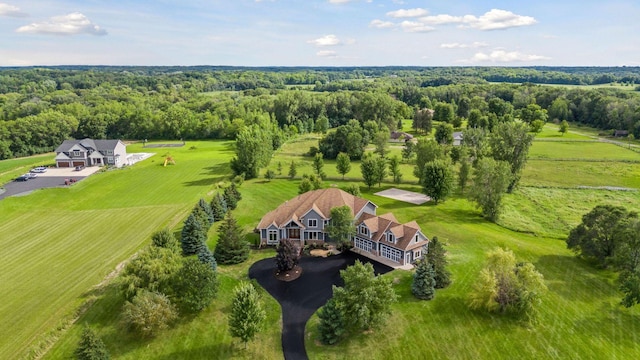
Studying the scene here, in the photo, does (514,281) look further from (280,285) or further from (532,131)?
(532,131)

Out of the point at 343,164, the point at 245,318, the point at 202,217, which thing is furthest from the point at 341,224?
the point at 343,164

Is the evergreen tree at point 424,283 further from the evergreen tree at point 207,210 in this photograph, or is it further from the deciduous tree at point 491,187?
the evergreen tree at point 207,210

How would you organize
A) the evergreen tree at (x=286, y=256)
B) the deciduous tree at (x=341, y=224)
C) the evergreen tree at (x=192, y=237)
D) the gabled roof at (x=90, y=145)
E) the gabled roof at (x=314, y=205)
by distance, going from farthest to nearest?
1. the gabled roof at (x=90, y=145)
2. the gabled roof at (x=314, y=205)
3. the evergreen tree at (x=192, y=237)
4. the deciduous tree at (x=341, y=224)
5. the evergreen tree at (x=286, y=256)

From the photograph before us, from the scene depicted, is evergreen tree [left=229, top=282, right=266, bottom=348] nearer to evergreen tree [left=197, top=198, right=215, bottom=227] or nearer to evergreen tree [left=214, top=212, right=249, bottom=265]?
evergreen tree [left=214, top=212, right=249, bottom=265]

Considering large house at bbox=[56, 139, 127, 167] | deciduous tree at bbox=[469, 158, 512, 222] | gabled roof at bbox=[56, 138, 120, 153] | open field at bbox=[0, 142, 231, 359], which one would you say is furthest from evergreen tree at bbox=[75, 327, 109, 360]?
gabled roof at bbox=[56, 138, 120, 153]

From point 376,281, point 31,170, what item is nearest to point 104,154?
point 31,170

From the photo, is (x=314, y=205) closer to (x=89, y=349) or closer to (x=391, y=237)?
(x=391, y=237)

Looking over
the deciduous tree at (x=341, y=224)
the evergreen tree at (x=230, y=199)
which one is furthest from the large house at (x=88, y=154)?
the deciduous tree at (x=341, y=224)
